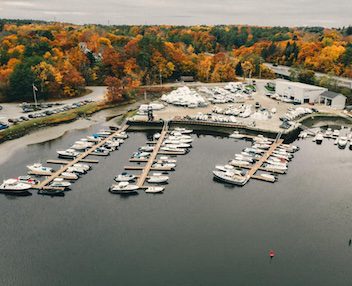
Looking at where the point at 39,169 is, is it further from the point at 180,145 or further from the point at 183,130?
the point at 183,130

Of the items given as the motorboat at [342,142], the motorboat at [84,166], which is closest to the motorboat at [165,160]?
the motorboat at [84,166]

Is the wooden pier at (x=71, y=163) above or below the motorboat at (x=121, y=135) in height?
below

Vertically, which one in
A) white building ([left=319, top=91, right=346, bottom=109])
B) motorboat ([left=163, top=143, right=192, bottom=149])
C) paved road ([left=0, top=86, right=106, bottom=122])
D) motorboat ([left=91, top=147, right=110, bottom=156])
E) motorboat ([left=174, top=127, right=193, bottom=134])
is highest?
white building ([left=319, top=91, right=346, bottom=109])

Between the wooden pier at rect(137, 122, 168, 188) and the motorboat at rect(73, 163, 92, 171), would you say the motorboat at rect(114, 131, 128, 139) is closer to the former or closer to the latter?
the wooden pier at rect(137, 122, 168, 188)

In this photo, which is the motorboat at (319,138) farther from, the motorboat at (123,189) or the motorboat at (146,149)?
the motorboat at (123,189)

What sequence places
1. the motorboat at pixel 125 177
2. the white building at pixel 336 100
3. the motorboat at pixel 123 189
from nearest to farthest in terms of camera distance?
the motorboat at pixel 123 189 < the motorboat at pixel 125 177 < the white building at pixel 336 100

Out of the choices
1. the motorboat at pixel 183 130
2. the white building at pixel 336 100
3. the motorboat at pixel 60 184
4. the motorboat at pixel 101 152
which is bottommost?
the motorboat at pixel 60 184

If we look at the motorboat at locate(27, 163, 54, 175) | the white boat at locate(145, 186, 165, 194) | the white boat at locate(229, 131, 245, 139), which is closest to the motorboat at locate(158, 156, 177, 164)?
the white boat at locate(145, 186, 165, 194)
